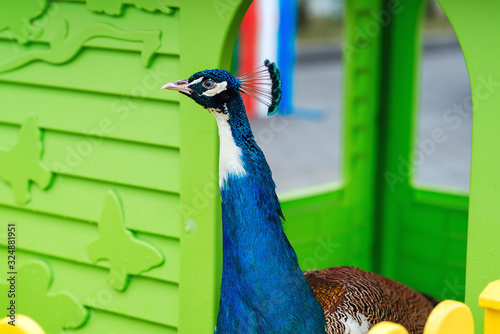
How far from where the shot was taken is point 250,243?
2.35 m

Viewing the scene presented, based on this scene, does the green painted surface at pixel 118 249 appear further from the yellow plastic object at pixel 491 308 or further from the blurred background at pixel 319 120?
the blurred background at pixel 319 120

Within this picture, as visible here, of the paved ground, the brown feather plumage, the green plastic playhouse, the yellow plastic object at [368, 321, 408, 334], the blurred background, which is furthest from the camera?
the blurred background

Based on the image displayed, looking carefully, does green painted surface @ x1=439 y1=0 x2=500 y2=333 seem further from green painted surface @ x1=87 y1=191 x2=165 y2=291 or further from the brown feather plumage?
green painted surface @ x1=87 y1=191 x2=165 y2=291

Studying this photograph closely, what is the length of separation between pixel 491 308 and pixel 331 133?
9.27 metres

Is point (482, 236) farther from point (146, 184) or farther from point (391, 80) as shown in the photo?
point (391, 80)

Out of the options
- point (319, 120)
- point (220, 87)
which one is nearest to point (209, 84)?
point (220, 87)

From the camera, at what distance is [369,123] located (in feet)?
14.1

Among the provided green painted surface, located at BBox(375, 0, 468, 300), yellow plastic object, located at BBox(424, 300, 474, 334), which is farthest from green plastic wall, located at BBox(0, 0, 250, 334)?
green painted surface, located at BBox(375, 0, 468, 300)

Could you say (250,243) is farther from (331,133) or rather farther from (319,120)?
A: (319,120)

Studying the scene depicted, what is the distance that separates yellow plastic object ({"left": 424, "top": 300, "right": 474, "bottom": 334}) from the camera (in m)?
1.76

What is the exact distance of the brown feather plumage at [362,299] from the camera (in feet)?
8.70

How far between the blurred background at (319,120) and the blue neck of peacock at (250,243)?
388 centimetres

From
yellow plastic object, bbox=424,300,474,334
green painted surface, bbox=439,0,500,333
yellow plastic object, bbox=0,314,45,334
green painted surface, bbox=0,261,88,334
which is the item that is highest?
green painted surface, bbox=439,0,500,333

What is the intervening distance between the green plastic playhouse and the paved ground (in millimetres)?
4786
